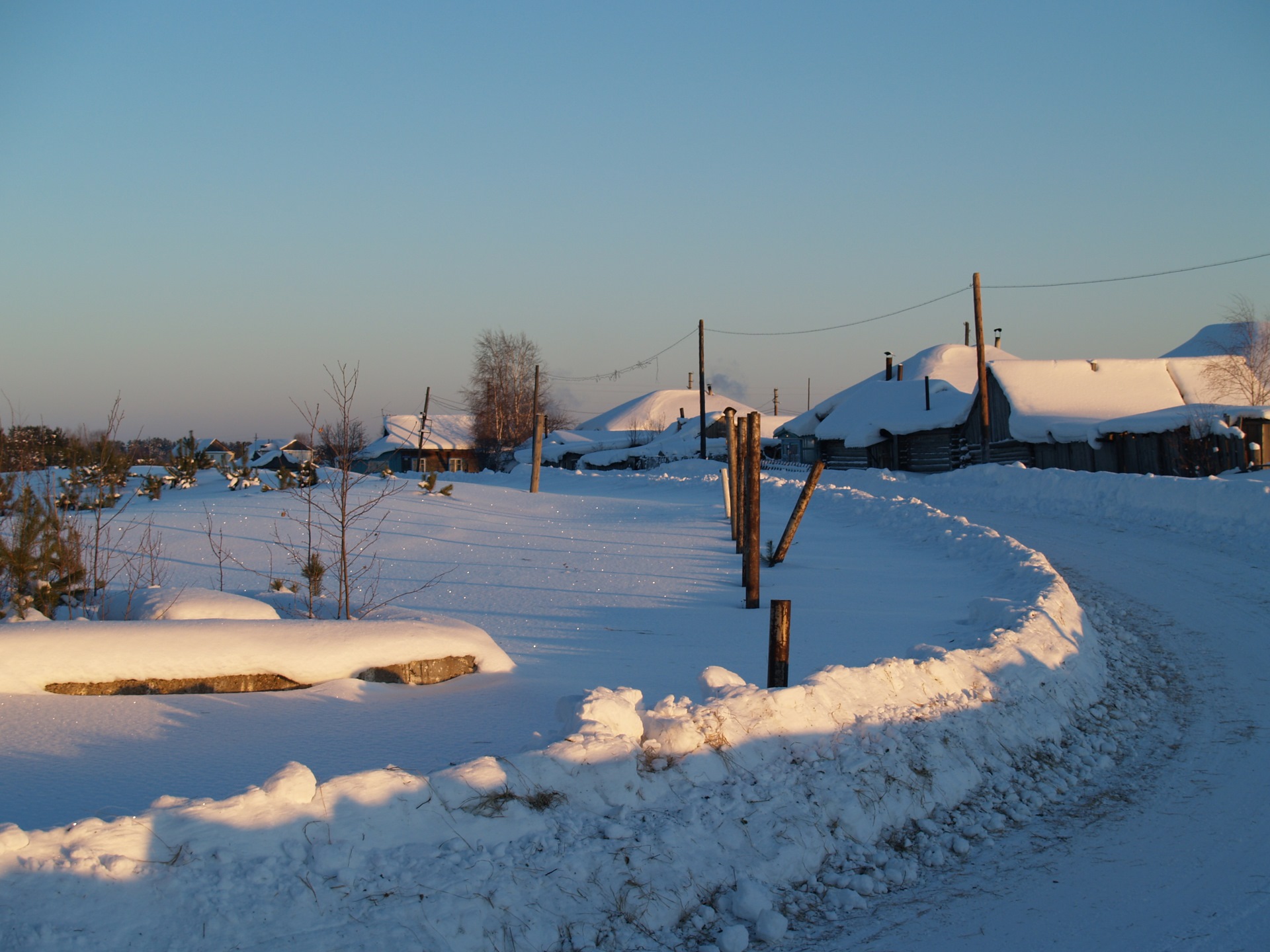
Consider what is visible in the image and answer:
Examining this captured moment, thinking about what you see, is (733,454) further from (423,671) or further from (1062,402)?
(1062,402)

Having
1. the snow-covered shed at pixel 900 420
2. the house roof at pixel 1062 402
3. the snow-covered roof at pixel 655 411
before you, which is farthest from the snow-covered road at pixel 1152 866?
the snow-covered roof at pixel 655 411

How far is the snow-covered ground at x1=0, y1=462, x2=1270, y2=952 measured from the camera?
328 cm

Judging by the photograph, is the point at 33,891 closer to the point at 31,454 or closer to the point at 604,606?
the point at 604,606

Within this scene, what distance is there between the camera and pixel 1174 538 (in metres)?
15.6

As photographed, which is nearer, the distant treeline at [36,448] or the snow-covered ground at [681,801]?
the snow-covered ground at [681,801]

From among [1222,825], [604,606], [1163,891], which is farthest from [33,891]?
[604,606]

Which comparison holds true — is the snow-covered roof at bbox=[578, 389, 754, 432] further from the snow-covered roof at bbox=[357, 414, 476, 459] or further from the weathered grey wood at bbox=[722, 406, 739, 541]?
the weathered grey wood at bbox=[722, 406, 739, 541]

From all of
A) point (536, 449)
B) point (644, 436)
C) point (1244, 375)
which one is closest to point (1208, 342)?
point (1244, 375)

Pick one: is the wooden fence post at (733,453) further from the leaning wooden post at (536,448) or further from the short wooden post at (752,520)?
the leaning wooden post at (536,448)

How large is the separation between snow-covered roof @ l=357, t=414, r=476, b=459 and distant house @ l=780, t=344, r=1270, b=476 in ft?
94.9

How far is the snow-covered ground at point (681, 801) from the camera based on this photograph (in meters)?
3.28

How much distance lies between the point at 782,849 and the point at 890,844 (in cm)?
71

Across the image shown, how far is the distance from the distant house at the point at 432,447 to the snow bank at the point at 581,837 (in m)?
61.4

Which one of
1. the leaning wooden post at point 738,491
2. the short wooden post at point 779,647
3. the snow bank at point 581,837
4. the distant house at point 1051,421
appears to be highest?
the distant house at point 1051,421
